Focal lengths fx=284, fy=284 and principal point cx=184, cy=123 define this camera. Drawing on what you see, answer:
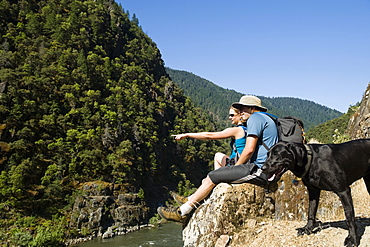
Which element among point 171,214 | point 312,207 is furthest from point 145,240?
point 312,207

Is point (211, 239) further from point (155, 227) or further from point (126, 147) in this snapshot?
point (126, 147)

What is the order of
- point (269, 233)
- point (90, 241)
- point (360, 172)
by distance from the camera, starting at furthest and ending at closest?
1. point (90, 241)
2. point (269, 233)
3. point (360, 172)

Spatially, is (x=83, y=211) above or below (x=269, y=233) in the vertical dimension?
below

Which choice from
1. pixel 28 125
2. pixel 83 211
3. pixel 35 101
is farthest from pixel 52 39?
pixel 83 211

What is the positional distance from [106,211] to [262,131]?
49656 millimetres

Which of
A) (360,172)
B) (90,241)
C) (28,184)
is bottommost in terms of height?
(90,241)

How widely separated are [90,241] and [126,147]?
25419 mm

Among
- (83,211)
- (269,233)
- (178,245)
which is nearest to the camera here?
(269,233)

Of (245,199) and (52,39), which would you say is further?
(52,39)

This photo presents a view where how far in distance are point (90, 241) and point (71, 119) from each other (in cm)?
2990

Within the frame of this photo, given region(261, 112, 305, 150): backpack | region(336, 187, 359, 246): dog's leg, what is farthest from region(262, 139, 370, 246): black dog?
region(261, 112, 305, 150): backpack

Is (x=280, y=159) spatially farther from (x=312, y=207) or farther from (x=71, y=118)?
(x=71, y=118)

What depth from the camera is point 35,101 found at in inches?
2327

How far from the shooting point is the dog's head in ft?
13.2
